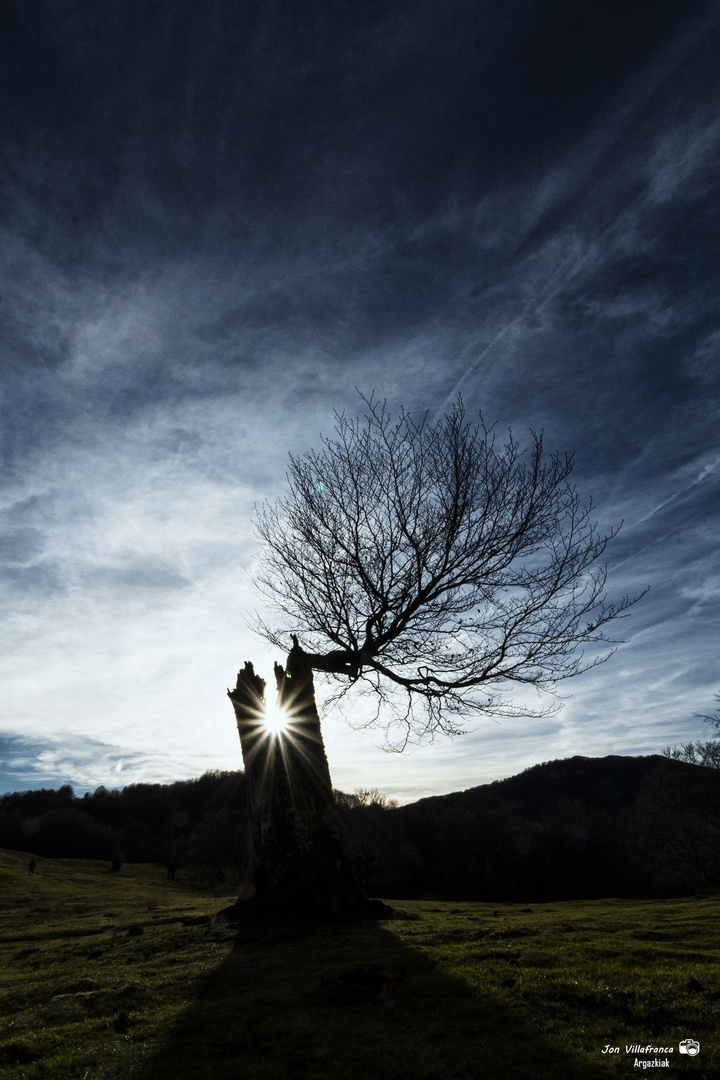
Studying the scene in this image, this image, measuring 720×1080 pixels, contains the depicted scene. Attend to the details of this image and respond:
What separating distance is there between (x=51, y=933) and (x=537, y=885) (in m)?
80.7

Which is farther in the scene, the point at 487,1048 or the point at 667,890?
the point at 667,890

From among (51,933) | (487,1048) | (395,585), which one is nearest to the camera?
(487,1048)

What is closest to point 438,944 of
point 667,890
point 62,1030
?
point 62,1030

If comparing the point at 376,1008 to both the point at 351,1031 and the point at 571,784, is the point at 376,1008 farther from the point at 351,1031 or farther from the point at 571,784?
the point at 571,784

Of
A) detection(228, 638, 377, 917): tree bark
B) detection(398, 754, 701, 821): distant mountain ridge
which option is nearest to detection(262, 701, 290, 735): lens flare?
detection(228, 638, 377, 917): tree bark

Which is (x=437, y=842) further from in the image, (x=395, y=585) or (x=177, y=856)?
(x=395, y=585)

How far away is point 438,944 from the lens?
9.07 m

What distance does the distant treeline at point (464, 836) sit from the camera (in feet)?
171

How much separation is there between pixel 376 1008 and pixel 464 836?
3526 inches

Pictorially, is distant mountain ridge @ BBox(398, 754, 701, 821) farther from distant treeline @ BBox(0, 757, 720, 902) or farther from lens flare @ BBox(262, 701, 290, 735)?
lens flare @ BBox(262, 701, 290, 735)

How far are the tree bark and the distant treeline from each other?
24.8 m

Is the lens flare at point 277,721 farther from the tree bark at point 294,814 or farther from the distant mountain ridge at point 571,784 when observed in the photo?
the distant mountain ridge at point 571,784

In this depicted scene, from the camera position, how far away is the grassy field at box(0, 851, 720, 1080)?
4422mm

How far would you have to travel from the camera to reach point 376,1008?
227 inches
